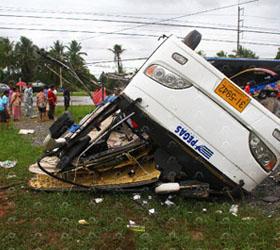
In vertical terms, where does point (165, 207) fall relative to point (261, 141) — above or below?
below

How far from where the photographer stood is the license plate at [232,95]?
530 cm

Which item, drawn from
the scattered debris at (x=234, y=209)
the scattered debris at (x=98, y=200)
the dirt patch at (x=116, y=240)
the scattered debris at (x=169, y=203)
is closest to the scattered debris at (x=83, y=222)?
the dirt patch at (x=116, y=240)

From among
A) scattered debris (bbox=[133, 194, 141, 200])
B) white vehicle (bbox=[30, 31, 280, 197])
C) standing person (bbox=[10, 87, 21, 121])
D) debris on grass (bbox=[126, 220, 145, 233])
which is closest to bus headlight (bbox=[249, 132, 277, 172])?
white vehicle (bbox=[30, 31, 280, 197])

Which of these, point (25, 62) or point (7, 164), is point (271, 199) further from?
point (25, 62)

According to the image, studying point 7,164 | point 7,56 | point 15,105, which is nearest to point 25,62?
point 7,56

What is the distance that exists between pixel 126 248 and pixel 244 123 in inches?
86.5

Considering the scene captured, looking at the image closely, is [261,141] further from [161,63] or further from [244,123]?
[161,63]

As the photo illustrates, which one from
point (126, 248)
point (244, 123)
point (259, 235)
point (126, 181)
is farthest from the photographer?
point (126, 181)

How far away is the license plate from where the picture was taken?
5.30 m

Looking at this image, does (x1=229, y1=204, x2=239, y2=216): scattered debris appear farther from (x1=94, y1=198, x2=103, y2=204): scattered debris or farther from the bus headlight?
(x1=94, y1=198, x2=103, y2=204): scattered debris

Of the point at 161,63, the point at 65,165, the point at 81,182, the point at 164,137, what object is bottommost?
Answer: the point at 81,182

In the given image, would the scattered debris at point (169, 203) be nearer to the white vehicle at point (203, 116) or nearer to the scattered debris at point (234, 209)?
the white vehicle at point (203, 116)

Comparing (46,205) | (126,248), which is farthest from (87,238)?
(46,205)

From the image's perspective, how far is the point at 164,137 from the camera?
17.4 ft
